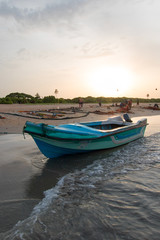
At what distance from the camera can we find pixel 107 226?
254cm

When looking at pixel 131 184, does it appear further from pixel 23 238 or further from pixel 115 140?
pixel 115 140

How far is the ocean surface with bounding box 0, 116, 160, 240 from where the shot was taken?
245cm

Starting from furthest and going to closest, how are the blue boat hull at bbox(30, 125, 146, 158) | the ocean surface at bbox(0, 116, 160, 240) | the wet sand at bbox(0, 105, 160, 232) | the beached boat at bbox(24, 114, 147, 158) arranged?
the blue boat hull at bbox(30, 125, 146, 158) < the beached boat at bbox(24, 114, 147, 158) < the wet sand at bbox(0, 105, 160, 232) < the ocean surface at bbox(0, 116, 160, 240)

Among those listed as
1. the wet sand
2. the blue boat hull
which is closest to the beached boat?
the blue boat hull

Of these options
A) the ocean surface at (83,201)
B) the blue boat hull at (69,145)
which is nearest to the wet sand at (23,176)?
the ocean surface at (83,201)

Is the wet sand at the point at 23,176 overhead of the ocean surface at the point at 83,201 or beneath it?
overhead

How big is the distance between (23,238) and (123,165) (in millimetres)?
3446

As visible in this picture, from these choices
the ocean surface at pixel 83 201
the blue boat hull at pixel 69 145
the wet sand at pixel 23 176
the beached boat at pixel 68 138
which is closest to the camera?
the ocean surface at pixel 83 201

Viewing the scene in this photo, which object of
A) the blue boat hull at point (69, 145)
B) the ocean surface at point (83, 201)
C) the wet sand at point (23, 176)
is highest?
the blue boat hull at point (69, 145)

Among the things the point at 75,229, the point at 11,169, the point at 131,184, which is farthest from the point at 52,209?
the point at 11,169

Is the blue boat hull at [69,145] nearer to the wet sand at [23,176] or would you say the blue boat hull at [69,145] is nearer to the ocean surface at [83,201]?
the wet sand at [23,176]

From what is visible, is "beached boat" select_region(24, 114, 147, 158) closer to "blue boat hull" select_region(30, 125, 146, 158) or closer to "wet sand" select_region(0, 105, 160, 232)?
"blue boat hull" select_region(30, 125, 146, 158)

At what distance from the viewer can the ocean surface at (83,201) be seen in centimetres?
245

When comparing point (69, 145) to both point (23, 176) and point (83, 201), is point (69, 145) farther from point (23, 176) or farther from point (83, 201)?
point (83, 201)
